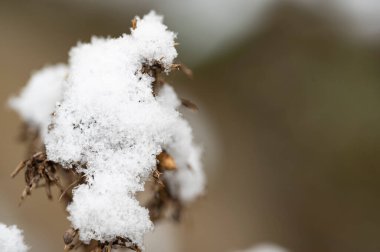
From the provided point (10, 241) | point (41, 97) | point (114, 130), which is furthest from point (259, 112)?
point (10, 241)

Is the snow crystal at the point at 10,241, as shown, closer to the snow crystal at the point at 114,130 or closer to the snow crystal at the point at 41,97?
the snow crystal at the point at 114,130

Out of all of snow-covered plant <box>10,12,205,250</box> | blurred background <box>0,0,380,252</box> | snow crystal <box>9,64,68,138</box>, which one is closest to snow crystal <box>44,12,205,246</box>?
snow-covered plant <box>10,12,205,250</box>

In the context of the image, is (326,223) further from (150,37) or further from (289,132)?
(150,37)

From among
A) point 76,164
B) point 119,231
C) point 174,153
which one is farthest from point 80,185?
point 174,153

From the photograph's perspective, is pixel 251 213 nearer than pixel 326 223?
No

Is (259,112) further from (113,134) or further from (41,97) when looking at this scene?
(113,134)

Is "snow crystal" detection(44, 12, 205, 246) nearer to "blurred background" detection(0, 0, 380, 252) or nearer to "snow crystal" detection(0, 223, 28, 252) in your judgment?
"snow crystal" detection(0, 223, 28, 252)
